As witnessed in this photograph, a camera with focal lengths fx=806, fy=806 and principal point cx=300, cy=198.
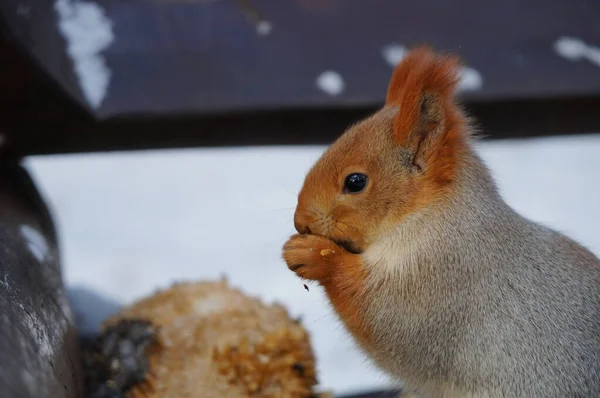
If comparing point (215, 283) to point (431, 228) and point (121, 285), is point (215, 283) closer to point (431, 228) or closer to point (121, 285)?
point (431, 228)

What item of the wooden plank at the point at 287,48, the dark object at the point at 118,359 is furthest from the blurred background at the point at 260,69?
the dark object at the point at 118,359

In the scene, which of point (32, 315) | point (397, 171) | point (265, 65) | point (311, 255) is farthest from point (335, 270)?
point (265, 65)

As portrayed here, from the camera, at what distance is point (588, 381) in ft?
3.05

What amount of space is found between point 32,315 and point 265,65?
27.5 inches

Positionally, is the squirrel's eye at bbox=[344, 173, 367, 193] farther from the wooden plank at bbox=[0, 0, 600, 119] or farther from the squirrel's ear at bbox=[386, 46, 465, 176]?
the wooden plank at bbox=[0, 0, 600, 119]

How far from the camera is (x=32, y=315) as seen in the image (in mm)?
874

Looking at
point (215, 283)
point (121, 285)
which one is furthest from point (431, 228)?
point (121, 285)

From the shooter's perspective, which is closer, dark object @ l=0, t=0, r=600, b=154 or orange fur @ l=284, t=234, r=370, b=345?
orange fur @ l=284, t=234, r=370, b=345

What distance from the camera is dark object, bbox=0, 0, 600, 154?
1364 mm

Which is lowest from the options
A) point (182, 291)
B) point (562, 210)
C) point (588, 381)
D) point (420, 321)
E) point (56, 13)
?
point (588, 381)

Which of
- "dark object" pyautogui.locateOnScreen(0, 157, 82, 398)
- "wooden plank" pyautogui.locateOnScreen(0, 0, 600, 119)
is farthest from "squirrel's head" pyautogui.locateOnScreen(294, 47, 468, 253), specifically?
"wooden plank" pyautogui.locateOnScreen(0, 0, 600, 119)

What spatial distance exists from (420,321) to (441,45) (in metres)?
0.68

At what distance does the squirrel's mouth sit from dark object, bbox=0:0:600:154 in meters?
0.46

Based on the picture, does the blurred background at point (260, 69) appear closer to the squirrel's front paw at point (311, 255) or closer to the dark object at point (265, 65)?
the dark object at point (265, 65)
